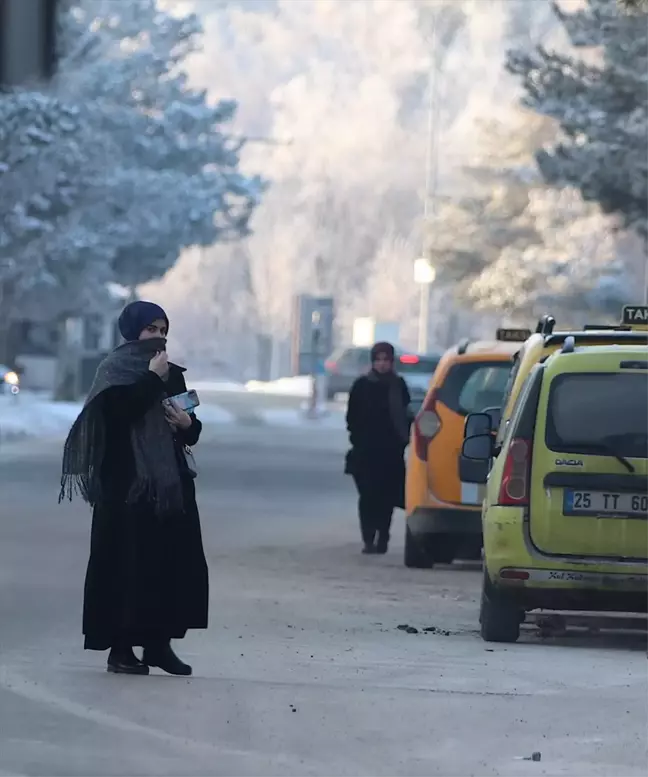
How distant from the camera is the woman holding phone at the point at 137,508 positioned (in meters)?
9.87

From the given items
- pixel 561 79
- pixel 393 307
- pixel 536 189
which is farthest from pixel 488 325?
pixel 561 79

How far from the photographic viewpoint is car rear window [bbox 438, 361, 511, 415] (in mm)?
16497

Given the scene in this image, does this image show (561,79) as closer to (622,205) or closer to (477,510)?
(622,205)

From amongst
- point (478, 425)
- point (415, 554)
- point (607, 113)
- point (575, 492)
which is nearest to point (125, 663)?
point (575, 492)

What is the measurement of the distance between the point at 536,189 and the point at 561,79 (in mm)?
34575

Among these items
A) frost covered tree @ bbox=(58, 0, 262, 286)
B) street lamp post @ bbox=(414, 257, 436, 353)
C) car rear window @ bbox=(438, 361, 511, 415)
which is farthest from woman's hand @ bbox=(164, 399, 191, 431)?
street lamp post @ bbox=(414, 257, 436, 353)

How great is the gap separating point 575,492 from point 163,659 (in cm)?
245

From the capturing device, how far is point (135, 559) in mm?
9867

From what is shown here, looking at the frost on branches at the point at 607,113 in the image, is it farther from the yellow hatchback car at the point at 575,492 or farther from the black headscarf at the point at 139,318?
the black headscarf at the point at 139,318

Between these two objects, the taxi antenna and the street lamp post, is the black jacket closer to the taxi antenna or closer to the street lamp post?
the taxi antenna

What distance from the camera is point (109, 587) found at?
389 inches

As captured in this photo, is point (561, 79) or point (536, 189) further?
point (536, 189)

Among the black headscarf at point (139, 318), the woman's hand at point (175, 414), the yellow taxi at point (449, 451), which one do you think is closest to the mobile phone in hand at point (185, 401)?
the woman's hand at point (175, 414)

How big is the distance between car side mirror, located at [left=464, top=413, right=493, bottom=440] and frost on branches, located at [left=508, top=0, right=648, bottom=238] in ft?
64.8
